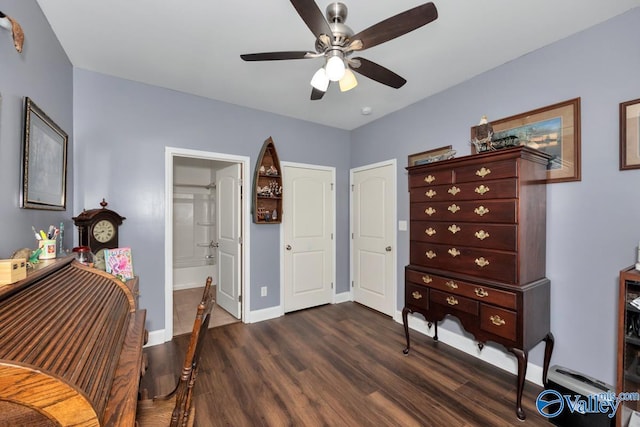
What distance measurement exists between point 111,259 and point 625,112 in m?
3.94

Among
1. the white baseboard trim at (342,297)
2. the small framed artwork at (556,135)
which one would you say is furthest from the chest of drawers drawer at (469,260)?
the white baseboard trim at (342,297)

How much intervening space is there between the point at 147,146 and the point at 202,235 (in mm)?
3024

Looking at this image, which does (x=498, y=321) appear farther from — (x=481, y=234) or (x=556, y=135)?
(x=556, y=135)

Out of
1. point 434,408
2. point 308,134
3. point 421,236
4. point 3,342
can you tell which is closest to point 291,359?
point 434,408

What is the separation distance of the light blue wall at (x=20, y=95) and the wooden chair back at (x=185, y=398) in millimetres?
1063

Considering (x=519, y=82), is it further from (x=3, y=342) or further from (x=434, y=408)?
(x=3, y=342)

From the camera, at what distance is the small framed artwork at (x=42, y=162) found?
1.53 metres

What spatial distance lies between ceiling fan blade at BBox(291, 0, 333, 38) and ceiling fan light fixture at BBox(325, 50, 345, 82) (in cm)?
11

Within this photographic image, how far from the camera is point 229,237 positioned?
3.62m

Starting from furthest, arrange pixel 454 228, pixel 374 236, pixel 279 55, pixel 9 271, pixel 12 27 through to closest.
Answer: pixel 374 236 → pixel 454 228 → pixel 279 55 → pixel 12 27 → pixel 9 271

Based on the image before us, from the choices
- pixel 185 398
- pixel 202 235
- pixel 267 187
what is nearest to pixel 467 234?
pixel 185 398

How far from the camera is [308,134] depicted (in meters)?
3.83

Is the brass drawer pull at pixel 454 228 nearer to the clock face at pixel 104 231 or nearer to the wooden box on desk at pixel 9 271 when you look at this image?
the wooden box on desk at pixel 9 271

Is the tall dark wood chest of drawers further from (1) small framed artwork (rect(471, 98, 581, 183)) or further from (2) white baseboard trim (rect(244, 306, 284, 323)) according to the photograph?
(2) white baseboard trim (rect(244, 306, 284, 323))
